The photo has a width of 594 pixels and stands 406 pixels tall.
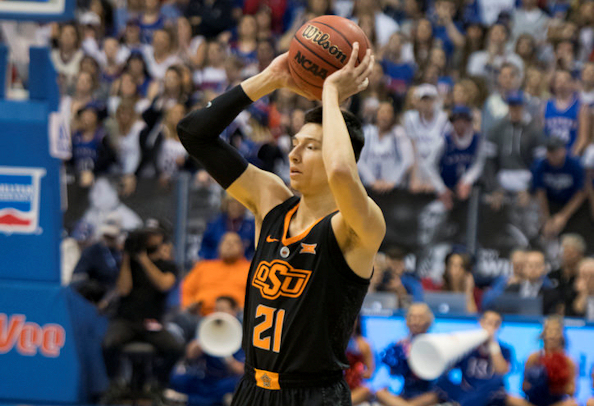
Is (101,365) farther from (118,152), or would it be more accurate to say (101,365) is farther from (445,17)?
(445,17)

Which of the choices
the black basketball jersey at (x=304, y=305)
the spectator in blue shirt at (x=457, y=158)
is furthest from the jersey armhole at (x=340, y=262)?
the spectator in blue shirt at (x=457, y=158)

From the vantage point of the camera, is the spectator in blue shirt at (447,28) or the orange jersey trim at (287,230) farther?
the spectator in blue shirt at (447,28)

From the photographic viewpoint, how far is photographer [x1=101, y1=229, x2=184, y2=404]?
304 inches

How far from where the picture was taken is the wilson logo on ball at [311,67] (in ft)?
11.9

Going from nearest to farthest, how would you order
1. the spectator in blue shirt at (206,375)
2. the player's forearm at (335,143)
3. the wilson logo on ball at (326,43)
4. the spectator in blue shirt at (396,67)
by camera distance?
the player's forearm at (335,143), the wilson logo on ball at (326,43), the spectator in blue shirt at (206,375), the spectator in blue shirt at (396,67)

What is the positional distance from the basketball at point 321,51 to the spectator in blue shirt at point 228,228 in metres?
5.81

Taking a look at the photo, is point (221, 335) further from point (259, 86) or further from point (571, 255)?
point (259, 86)

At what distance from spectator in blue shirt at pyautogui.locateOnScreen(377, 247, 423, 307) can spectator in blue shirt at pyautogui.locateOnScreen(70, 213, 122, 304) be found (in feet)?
9.04

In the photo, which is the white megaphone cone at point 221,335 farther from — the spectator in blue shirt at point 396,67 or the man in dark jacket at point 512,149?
the spectator in blue shirt at point 396,67

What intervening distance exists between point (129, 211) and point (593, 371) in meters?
5.72

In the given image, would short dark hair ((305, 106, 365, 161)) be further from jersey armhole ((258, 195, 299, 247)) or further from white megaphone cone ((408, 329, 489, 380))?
white megaphone cone ((408, 329, 489, 380))

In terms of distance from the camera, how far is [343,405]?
353cm

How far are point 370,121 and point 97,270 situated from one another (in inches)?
160

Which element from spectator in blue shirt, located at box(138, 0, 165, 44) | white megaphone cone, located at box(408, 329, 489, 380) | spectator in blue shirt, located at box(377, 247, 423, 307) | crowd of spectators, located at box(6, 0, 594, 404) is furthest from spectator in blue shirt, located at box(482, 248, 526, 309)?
spectator in blue shirt, located at box(138, 0, 165, 44)
